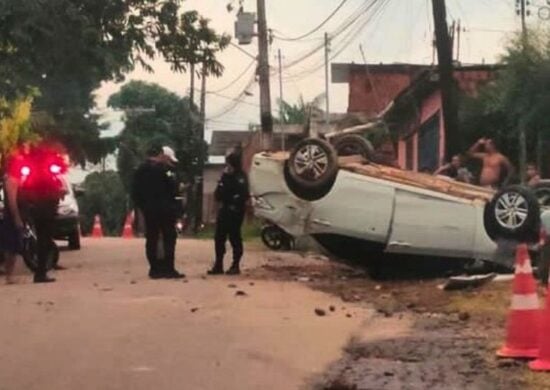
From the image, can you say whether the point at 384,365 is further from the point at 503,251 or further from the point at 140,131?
the point at 140,131

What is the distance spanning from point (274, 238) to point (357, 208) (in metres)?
9.06

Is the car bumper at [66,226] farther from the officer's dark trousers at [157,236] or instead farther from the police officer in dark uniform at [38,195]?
Answer: the officer's dark trousers at [157,236]

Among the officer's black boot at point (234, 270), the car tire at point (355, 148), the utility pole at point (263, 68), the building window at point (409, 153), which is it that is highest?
the utility pole at point (263, 68)

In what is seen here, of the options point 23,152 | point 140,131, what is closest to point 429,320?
point 23,152

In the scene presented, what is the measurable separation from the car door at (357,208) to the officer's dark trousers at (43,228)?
329 centimetres

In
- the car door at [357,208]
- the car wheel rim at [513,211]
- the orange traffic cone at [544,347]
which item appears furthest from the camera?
the car door at [357,208]

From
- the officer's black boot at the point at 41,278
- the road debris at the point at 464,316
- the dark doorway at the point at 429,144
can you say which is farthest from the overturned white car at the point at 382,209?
the dark doorway at the point at 429,144

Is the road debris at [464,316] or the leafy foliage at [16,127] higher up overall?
the leafy foliage at [16,127]

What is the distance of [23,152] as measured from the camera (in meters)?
18.2

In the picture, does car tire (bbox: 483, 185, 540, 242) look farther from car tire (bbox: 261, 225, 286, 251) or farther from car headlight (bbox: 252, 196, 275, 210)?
car tire (bbox: 261, 225, 286, 251)

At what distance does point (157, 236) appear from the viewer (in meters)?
16.8

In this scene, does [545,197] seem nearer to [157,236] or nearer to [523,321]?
[157,236]

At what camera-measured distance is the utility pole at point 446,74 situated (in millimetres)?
26844

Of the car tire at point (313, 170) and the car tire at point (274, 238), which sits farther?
the car tire at point (274, 238)
